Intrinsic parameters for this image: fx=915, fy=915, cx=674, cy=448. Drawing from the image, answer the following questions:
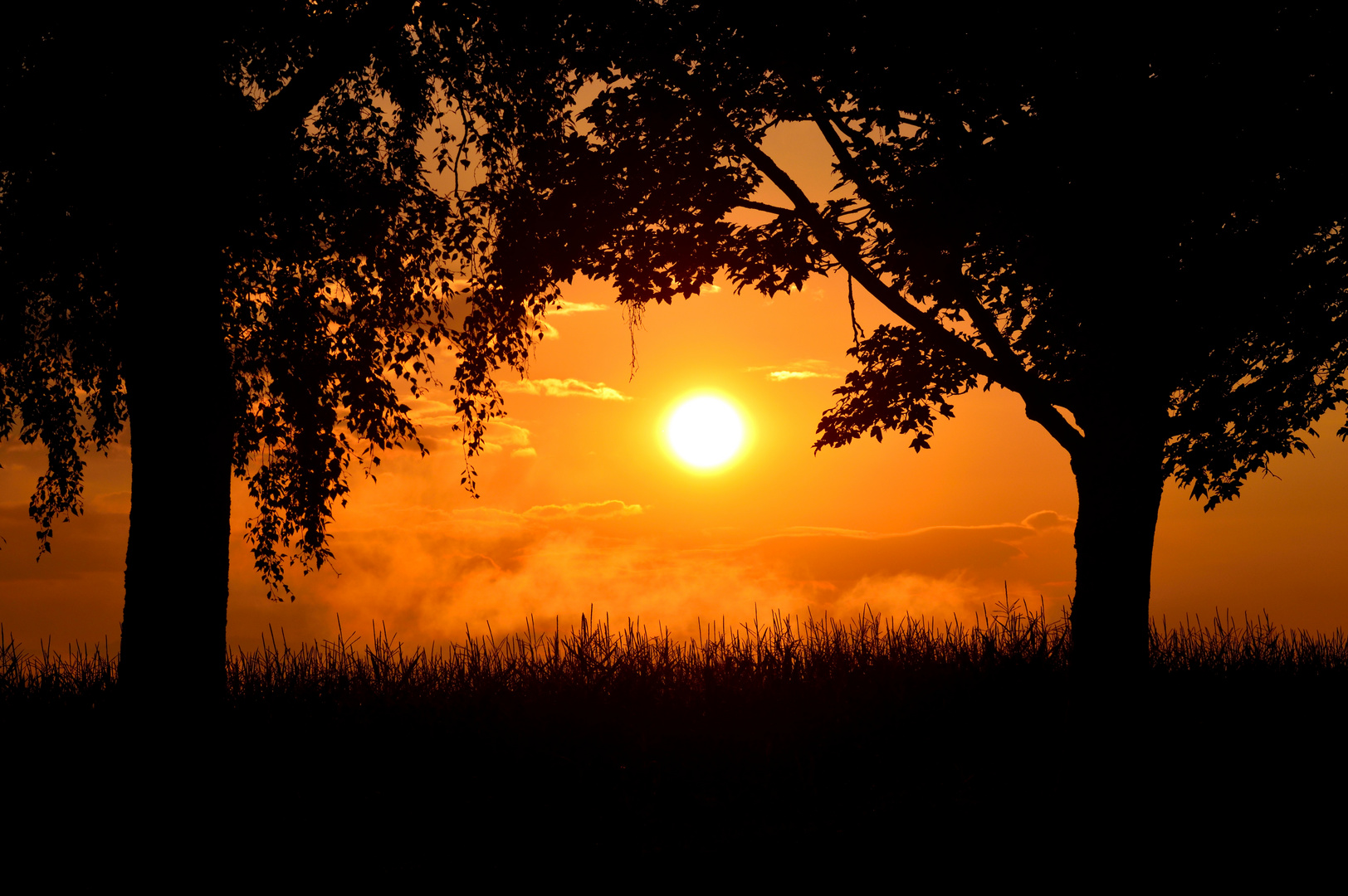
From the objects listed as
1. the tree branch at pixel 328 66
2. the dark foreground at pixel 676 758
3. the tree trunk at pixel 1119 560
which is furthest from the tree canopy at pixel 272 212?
the tree trunk at pixel 1119 560

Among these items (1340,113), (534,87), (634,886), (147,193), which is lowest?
(634,886)

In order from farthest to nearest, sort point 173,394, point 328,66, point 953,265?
point 953,265, point 328,66, point 173,394

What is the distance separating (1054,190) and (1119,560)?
11.1 feet

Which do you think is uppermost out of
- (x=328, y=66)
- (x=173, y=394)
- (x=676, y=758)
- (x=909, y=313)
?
(x=328, y=66)

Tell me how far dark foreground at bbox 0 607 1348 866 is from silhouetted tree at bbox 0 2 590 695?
42.7 inches

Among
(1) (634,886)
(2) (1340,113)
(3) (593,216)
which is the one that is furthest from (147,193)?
(2) (1340,113)

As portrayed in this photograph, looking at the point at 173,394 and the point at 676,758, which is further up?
the point at 173,394

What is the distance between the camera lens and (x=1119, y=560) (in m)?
8.23

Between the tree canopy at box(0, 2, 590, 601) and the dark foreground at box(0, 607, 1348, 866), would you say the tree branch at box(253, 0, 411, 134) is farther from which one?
the dark foreground at box(0, 607, 1348, 866)

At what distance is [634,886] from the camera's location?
5629mm

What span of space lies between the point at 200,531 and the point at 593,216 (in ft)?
15.1

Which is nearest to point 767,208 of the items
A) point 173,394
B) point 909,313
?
point 909,313

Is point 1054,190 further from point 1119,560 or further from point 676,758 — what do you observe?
point 676,758

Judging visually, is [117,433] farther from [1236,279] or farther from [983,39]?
[1236,279]
